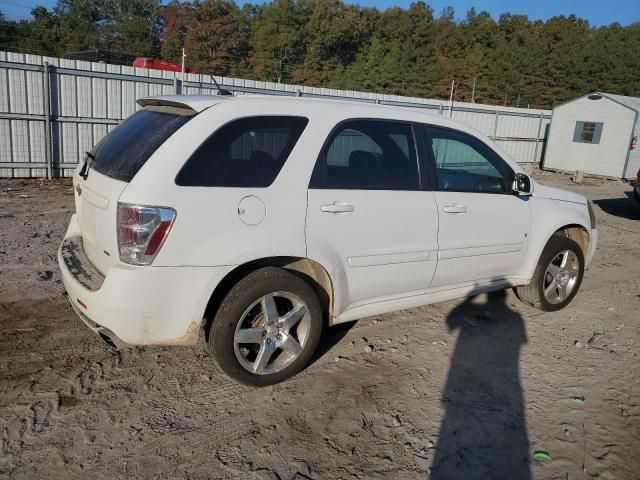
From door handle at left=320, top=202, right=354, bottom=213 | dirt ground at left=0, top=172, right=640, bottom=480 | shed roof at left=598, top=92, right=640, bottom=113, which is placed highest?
shed roof at left=598, top=92, right=640, bottom=113

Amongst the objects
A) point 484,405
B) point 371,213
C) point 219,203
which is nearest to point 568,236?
point 484,405

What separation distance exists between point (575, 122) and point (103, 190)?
20.7m

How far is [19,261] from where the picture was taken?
5.74m

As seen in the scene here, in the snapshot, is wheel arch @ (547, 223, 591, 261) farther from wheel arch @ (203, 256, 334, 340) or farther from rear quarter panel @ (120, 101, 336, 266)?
rear quarter panel @ (120, 101, 336, 266)

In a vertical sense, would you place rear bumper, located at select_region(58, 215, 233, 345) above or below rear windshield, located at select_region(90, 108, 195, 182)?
below

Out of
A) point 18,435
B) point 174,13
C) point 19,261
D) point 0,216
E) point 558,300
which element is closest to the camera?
point 18,435

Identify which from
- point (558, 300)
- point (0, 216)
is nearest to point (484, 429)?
point (558, 300)

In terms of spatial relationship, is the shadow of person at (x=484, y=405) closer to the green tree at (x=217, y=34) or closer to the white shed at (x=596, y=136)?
the white shed at (x=596, y=136)

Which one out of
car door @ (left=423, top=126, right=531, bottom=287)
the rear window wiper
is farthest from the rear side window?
car door @ (left=423, top=126, right=531, bottom=287)

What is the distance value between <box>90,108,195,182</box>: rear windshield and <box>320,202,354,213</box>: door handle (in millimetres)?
1012

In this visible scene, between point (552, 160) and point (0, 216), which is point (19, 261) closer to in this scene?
point (0, 216)

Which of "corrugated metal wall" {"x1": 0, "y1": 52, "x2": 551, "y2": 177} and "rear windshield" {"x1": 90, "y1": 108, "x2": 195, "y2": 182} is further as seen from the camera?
"corrugated metal wall" {"x1": 0, "y1": 52, "x2": 551, "y2": 177}

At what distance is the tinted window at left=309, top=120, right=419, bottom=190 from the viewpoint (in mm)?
3600

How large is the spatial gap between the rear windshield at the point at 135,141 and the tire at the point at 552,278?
11.6 feet
